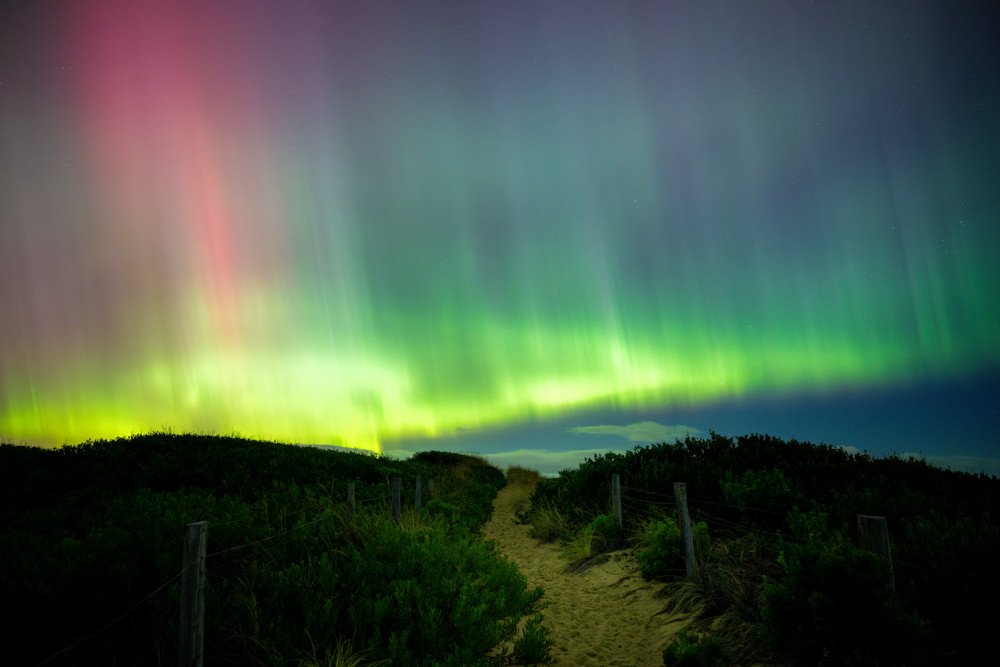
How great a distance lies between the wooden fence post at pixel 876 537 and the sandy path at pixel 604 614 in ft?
9.82

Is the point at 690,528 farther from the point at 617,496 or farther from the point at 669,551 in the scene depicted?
the point at 617,496

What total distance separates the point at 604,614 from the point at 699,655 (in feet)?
10.9

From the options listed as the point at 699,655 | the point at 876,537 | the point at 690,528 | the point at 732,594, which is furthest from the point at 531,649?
the point at 876,537

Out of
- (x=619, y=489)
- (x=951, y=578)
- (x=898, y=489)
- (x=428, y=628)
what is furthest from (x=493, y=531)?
(x=951, y=578)

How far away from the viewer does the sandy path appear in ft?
23.4

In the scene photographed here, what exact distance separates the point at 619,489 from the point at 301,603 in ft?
28.6

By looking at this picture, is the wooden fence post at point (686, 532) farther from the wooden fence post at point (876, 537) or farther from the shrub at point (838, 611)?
the wooden fence post at point (876, 537)

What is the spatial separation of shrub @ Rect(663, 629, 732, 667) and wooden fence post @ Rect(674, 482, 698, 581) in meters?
2.48

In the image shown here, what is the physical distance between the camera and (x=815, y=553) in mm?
5215

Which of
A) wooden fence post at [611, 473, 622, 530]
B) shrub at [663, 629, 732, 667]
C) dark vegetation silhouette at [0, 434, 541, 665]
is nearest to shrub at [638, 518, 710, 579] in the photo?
dark vegetation silhouette at [0, 434, 541, 665]

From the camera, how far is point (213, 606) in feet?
18.7

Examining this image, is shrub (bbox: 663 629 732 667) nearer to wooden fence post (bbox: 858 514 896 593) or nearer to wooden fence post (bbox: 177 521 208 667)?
wooden fence post (bbox: 858 514 896 593)

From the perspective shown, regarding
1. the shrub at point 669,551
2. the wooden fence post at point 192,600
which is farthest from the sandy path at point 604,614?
the wooden fence post at point 192,600

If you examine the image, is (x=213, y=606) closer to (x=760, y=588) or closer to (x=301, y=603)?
(x=301, y=603)
